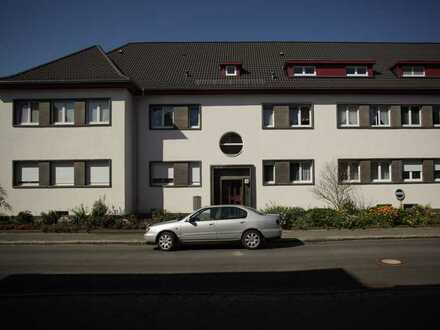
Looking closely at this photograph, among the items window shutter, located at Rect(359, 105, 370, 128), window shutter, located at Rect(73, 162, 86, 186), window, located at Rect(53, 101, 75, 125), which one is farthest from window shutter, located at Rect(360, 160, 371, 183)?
window, located at Rect(53, 101, 75, 125)

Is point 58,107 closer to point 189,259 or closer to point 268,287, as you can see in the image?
point 189,259

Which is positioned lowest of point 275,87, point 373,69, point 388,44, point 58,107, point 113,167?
point 113,167

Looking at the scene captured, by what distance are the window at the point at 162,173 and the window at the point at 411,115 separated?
13.3 meters

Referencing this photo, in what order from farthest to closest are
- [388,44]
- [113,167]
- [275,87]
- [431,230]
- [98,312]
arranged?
1. [388,44]
2. [275,87]
3. [113,167]
4. [431,230]
5. [98,312]

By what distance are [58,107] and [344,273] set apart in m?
16.6

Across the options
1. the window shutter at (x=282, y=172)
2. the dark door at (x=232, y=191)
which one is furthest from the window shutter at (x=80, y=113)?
the window shutter at (x=282, y=172)

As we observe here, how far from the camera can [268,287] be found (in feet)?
24.7

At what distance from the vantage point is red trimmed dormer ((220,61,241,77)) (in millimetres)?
22891

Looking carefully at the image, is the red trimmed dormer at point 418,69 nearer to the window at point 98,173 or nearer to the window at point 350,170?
the window at point 350,170

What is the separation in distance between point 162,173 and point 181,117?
322cm

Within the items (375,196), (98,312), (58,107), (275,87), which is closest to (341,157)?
(375,196)

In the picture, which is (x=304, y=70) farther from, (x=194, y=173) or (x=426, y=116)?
(x=194, y=173)

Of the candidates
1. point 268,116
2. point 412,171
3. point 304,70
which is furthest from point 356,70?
point 412,171

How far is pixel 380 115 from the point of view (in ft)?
73.0
